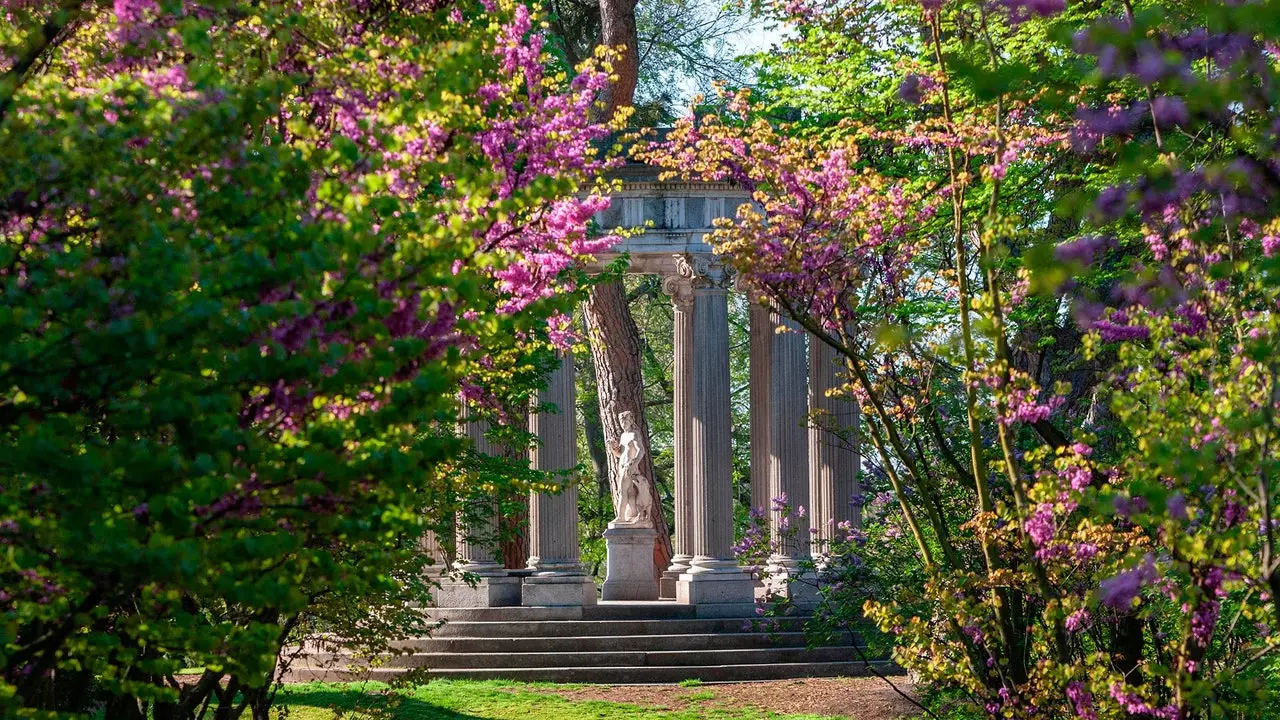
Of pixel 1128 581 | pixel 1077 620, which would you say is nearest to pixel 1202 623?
pixel 1128 581

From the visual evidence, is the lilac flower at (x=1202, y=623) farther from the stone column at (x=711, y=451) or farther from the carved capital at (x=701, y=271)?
the carved capital at (x=701, y=271)

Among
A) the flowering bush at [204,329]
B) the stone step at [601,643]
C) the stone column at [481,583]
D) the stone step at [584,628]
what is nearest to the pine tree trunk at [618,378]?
the stone column at [481,583]

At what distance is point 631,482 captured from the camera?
127 ft

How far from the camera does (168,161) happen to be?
651 centimetres

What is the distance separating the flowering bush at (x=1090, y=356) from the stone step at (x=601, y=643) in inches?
581

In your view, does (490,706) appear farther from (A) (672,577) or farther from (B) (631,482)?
(B) (631,482)

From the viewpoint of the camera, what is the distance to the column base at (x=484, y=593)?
116 feet

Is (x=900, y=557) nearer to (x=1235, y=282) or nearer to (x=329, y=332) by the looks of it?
(x=1235, y=282)

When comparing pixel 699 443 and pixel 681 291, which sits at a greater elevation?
pixel 681 291

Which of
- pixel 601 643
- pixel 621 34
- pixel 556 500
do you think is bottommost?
pixel 601 643

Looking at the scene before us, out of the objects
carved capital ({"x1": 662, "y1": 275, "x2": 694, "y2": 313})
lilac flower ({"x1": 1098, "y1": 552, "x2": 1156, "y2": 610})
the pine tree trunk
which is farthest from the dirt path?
lilac flower ({"x1": 1098, "y1": 552, "x2": 1156, "y2": 610})

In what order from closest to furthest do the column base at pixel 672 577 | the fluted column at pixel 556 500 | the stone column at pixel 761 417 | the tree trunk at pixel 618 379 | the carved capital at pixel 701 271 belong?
the fluted column at pixel 556 500 < the carved capital at pixel 701 271 < the column base at pixel 672 577 < the stone column at pixel 761 417 < the tree trunk at pixel 618 379

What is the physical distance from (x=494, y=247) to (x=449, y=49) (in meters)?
3.43

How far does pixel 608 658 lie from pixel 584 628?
178 centimetres
